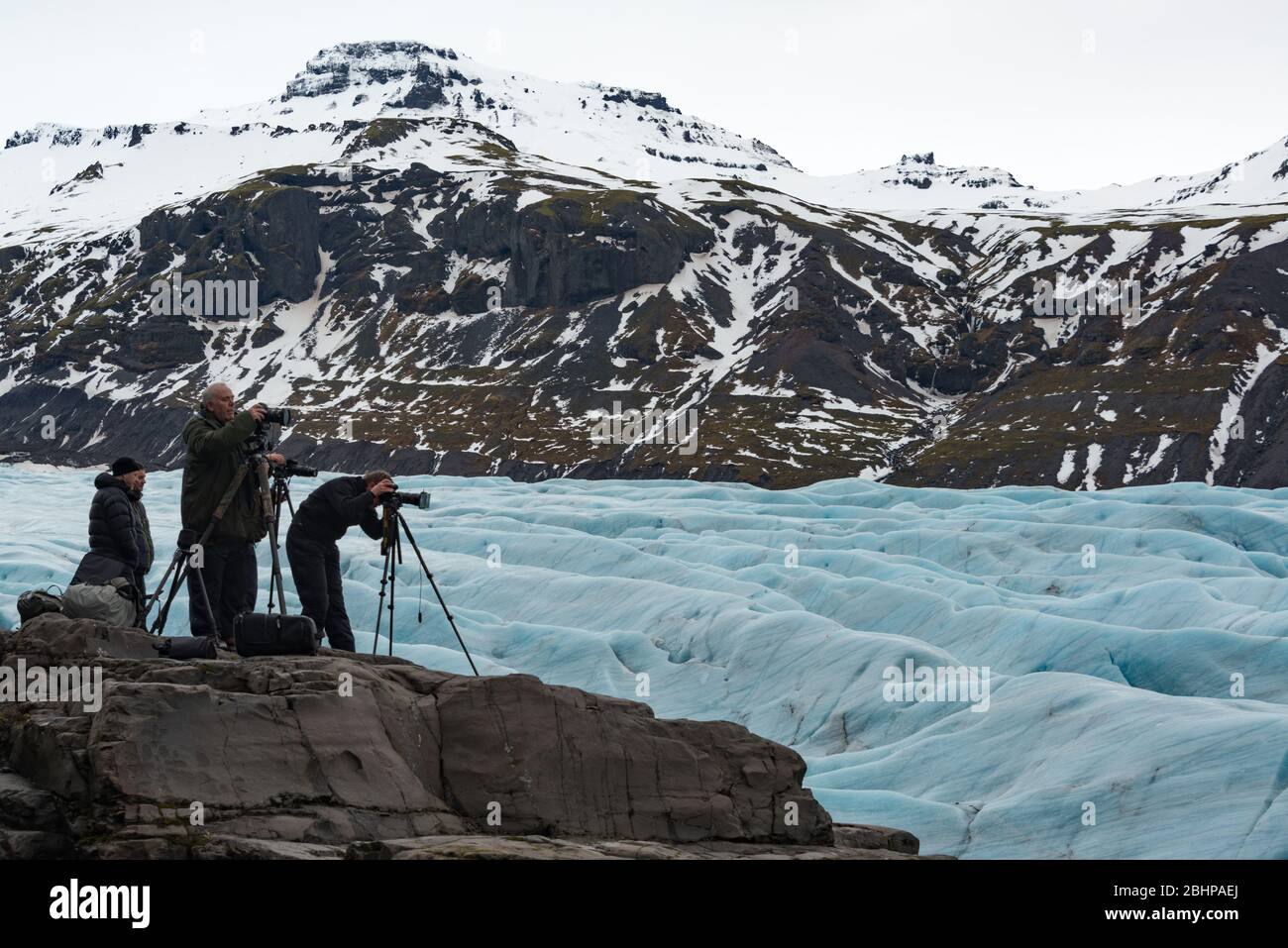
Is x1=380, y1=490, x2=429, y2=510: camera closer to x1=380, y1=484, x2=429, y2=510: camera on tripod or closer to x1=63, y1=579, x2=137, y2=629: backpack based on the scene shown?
x1=380, y1=484, x2=429, y2=510: camera on tripod

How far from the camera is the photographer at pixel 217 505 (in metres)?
13.4

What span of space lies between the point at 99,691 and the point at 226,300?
196 m

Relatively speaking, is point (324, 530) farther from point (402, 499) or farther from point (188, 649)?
point (188, 649)

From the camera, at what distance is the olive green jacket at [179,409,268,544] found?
13328 millimetres

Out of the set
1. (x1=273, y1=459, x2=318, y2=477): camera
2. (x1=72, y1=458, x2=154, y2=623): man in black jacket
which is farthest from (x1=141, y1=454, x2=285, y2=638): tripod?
(x1=273, y1=459, x2=318, y2=477): camera

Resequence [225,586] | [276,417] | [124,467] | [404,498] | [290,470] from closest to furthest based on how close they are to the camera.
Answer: [276,417] < [124,467] < [225,586] < [290,470] < [404,498]

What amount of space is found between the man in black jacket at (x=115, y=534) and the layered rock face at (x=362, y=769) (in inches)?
43.4

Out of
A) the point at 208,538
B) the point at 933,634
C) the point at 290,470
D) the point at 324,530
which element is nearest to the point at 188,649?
the point at 208,538

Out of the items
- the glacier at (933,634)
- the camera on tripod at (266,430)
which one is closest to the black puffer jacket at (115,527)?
the camera on tripod at (266,430)

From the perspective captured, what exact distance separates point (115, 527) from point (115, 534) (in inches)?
3.2

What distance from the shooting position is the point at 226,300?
194750mm

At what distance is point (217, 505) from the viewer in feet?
43.8

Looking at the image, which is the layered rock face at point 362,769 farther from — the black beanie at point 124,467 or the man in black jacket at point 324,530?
the black beanie at point 124,467
